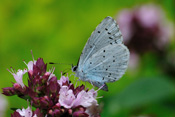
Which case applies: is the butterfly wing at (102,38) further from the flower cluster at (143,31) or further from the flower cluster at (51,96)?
the flower cluster at (143,31)

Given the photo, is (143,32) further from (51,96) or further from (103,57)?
(51,96)

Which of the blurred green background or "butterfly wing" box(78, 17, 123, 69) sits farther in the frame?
the blurred green background

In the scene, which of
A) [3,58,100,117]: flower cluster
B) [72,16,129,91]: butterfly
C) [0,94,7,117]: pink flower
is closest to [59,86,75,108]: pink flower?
[3,58,100,117]: flower cluster

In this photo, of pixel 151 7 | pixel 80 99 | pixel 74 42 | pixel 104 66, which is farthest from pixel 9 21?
pixel 80 99

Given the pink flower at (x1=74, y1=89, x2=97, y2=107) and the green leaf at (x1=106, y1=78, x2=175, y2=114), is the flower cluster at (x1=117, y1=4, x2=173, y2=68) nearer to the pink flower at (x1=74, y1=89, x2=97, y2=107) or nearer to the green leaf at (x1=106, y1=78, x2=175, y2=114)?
the green leaf at (x1=106, y1=78, x2=175, y2=114)

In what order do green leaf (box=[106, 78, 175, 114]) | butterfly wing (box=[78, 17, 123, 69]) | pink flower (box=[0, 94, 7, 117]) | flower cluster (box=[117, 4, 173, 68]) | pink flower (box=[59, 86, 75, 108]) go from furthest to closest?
flower cluster (box=[117, 4, 173, 68]) < pink flower (box=[0, 94, 7, 117]) < green leaf (box=[106, 78, 175, 114]) < butterfly wing (box=[78, 17, 123, 69]) < pink flower (box=[59, 86, 75, 108])

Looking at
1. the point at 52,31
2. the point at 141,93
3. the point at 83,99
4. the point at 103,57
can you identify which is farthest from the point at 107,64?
the point at 52,31

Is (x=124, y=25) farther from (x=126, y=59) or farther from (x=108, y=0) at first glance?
(x=126, y=59)
